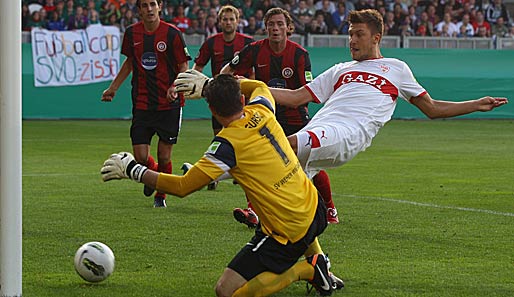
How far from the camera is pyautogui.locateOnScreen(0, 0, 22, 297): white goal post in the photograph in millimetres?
5309

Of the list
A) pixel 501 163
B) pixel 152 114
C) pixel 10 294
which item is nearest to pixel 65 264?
pixel 10 294

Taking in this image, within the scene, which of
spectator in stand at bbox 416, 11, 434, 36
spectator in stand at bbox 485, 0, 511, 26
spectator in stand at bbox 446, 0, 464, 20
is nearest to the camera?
spectator in stand at bbox 416, 11, 434, 36

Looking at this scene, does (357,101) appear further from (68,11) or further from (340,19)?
(340,19)

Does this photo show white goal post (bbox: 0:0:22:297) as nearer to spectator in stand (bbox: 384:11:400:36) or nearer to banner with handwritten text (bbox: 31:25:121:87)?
banner with handwritten text (bbox: 31:25:121:87)

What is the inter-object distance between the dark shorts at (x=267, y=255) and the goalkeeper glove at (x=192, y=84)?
1091mm

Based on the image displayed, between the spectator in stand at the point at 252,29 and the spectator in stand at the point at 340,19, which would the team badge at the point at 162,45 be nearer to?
the spectator in stand at the point at 252,29

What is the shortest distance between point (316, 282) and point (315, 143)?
1.03 meters

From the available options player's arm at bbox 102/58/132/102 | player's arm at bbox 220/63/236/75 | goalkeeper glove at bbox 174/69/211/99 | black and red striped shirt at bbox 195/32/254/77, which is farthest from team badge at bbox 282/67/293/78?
goalkeeper glove at bbox 174/69/211/99

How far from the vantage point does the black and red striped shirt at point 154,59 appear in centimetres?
1099

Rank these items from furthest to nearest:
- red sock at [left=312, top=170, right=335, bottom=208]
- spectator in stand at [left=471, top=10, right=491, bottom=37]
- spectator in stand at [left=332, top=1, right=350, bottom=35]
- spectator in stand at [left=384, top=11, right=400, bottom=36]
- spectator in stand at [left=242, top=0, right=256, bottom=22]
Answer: spectator in stand at [left=471, top=10, right=491, bottom=37] < spectator in stand at [left=384, top=11, right=400, bottom=36] < spectator in stand at [left=332, top=1, right=350, bottom=35] < spectator in stand at [left=242, top=0, right=256, bottom=22] < red sock at [left=312, top=170, right=335, bottom=208]

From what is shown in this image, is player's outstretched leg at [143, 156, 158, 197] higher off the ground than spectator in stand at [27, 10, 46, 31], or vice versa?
spectator in stand at [27, 10, 46, 31]

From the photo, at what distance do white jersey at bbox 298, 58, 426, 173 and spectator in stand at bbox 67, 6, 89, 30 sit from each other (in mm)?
17620

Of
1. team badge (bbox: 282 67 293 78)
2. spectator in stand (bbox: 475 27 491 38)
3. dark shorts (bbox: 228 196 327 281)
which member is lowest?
dark shorts (bbox: 228 196 327 281)

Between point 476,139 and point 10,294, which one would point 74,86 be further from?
point 10,294
